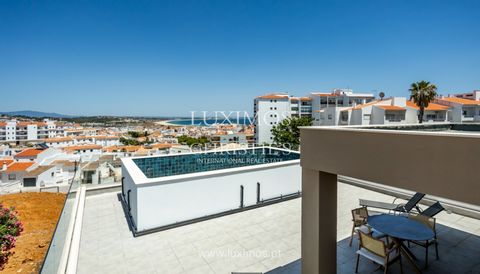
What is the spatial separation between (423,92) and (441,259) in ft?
99.7

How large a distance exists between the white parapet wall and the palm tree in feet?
93.5

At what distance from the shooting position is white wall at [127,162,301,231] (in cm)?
569

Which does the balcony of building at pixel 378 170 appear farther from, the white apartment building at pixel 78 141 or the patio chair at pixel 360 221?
the white apartment building at pixel 78 141

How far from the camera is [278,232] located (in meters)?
5.71

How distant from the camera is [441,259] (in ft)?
14.9

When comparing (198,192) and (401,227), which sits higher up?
(198,192)

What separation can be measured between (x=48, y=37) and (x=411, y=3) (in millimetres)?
34075

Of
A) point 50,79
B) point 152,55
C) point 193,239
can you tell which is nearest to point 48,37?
point 152,55

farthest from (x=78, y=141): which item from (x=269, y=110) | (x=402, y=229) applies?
(x=402, y=229)

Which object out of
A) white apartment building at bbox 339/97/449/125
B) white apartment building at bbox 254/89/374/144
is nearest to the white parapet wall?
white apartment building at bbox 339/97/449/125

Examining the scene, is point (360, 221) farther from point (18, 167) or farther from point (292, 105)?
point (292, 105)

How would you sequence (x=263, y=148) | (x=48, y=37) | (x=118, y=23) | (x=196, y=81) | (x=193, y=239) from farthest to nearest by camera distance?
(x=196, y=81) < (x=48, y=37) < (x=118, y=23) < (x=263, y=148) < (x=193, y=239)

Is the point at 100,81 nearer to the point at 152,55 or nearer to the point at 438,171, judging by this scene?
the point at 152,55

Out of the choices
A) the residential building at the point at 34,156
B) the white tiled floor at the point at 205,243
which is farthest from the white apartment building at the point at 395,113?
the residential building at the point at 34,156
